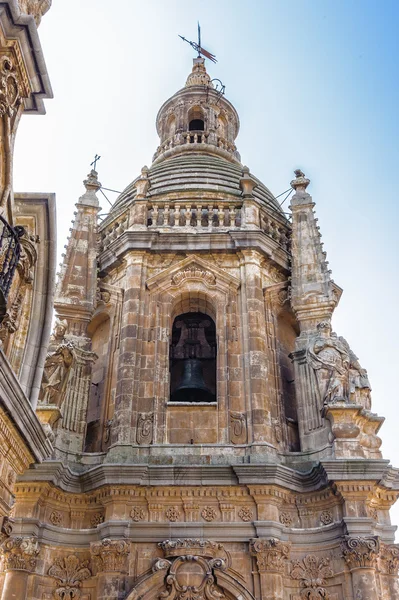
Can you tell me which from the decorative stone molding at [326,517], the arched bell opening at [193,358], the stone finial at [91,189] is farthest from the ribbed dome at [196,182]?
the decorative stone molding at [326,517]

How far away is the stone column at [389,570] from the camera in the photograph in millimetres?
11641

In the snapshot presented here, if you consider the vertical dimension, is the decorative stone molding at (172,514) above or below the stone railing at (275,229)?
below

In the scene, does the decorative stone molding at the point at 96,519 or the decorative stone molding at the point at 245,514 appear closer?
the decorative stone molding at the point at 245,514

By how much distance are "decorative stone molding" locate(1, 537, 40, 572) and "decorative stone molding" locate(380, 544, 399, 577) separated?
250 inches

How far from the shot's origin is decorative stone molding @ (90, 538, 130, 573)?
36.3 ft

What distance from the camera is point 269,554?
36.7 ft

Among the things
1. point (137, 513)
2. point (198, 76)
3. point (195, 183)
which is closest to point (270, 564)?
point (137, 513)

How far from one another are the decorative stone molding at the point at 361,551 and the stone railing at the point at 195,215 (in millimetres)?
7842

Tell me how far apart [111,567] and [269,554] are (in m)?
2.78

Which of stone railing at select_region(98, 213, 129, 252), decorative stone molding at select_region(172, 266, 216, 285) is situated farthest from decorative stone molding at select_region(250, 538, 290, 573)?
stone railing at select_region(98, 213, 129, 252)

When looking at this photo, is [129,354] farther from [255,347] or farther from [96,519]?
[96,519]

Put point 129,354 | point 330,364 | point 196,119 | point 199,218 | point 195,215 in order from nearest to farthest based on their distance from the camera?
point 330,364
point 129,354
point 199,218
point 195,215
point 196,119

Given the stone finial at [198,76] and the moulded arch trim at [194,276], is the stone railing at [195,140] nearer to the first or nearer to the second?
the stone finial at [198,76]

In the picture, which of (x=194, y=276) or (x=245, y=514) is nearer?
(x=245, y=514)
